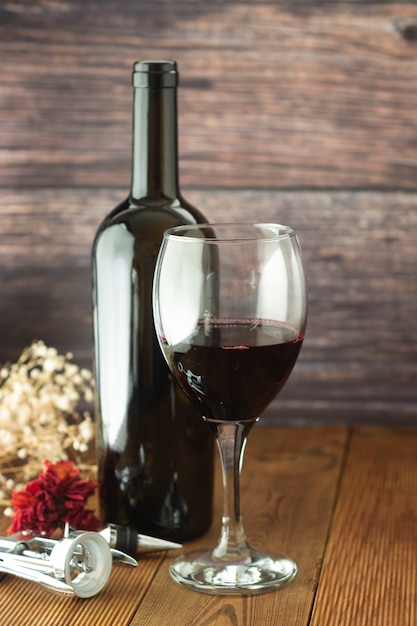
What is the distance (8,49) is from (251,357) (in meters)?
0.68

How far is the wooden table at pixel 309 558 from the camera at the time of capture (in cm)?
68

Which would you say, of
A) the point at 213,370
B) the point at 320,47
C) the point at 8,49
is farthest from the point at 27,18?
the point at 213,370

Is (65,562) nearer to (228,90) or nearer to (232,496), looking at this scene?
(232,496)

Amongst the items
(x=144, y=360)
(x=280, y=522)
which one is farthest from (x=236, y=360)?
(x=280, y=522)

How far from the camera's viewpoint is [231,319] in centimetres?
70

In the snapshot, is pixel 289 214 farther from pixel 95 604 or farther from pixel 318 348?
pixel 95 604

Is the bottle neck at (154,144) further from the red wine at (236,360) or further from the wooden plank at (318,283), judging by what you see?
the wooden plank at (318,283)

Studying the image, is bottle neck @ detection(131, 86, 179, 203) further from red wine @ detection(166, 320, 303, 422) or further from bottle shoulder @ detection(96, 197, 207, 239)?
red wine @ detection(166, 320, 303, 422)

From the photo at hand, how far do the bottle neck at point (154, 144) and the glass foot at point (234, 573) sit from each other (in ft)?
1.01

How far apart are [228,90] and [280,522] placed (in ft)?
1.87

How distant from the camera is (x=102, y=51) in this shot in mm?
1174

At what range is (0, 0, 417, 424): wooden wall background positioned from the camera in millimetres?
1162

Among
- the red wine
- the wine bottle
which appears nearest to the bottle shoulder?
the wine bottle

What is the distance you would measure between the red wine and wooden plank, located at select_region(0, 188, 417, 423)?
0.52 m
